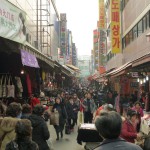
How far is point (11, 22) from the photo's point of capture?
31.4 ft

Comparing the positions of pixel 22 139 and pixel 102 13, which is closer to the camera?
pixel 22 139

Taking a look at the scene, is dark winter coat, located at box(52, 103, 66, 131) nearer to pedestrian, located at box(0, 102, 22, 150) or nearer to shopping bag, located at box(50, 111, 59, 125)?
shopping bag, located at box(50, 111, 59, 125)

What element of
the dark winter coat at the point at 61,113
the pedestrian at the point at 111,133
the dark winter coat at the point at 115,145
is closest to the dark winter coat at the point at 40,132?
the pedestrian at the point at 111,133

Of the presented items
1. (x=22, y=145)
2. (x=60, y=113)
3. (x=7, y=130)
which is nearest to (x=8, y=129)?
(x=7, y=130)

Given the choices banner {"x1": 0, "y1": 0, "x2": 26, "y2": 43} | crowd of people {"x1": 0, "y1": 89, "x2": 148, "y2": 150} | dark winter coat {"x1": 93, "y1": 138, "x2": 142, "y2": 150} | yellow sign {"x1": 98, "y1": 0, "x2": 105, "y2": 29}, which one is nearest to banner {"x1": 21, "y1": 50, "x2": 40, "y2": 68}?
banner {"x1": 0, "y1": 0, "x2": 26, "y2": 43}

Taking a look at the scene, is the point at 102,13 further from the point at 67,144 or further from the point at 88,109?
the point at 67,144

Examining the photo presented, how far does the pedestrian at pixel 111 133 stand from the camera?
3314 mm

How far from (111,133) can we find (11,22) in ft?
21.9

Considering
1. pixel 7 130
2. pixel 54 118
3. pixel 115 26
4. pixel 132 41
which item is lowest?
pixel 54 118

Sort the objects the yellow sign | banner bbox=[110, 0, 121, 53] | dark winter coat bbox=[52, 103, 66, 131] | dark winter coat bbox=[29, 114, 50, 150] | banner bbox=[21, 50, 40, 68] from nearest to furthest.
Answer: dark winter coat bbox=[29, 114, 50, 150] < banner bbox=[21, 50, 40, 68] < dark winter coat bbox=[52, 103, 66, 131] < banner bbox=[110, 0, 121, 53] < the yellow sign

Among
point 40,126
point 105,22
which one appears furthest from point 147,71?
point 105,22

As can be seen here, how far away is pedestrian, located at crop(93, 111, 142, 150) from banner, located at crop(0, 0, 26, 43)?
5679 millimetres

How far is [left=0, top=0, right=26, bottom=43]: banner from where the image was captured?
8.98 m

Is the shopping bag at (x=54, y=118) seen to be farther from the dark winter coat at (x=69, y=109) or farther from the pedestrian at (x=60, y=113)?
the dark winter coat at (x=69, y=109)
